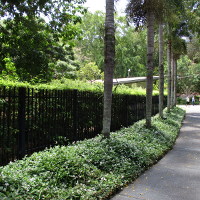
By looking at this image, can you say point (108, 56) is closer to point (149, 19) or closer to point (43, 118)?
point (43, 118)

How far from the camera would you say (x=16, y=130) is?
5.36 metres

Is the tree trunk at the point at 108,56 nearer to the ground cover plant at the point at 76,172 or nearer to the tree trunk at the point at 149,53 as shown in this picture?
the ground cover plant at the point at 76,172

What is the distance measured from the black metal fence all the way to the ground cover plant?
1.80ft

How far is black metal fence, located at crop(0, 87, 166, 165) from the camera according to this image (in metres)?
5.22

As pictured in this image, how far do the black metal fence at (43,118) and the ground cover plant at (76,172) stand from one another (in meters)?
0.55

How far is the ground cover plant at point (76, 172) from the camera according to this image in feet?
12.6

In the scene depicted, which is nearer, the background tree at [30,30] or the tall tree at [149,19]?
the background tree at [30,30]

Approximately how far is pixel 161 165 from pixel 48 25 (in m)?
7.02

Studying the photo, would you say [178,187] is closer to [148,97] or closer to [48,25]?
[148,97]

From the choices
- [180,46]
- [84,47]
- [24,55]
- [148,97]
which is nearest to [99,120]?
[148,97]

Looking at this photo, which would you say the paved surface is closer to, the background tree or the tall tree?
the tall tree

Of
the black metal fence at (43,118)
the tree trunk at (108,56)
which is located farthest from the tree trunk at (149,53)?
the tree trunk at (108,56)

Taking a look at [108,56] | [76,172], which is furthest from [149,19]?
[76,172]

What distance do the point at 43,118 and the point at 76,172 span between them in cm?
213
